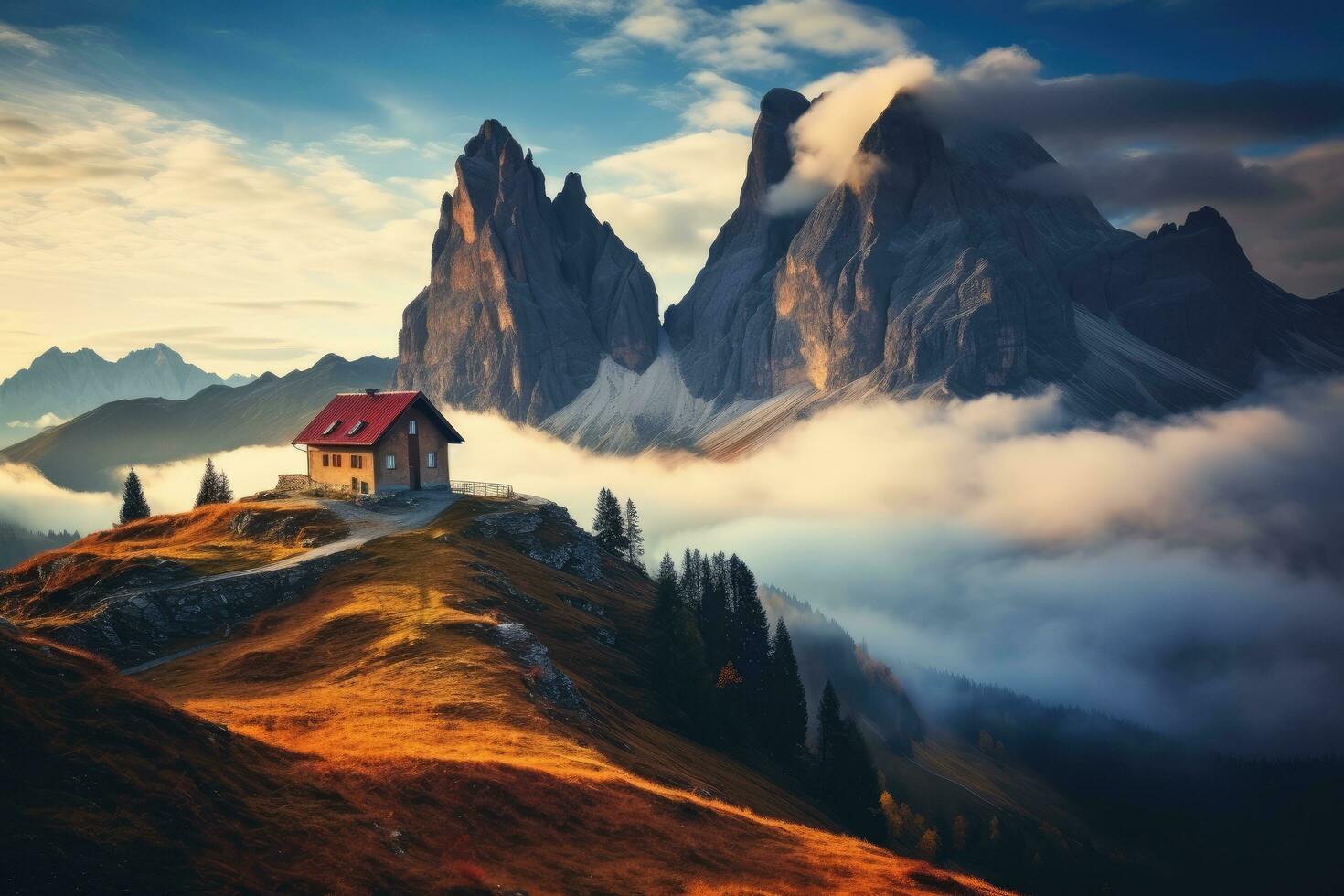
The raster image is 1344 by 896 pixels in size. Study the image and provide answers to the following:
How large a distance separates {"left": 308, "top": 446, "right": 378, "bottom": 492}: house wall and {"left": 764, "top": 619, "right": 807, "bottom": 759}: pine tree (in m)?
46.5

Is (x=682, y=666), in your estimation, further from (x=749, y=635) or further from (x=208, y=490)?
(x=208, y=490)

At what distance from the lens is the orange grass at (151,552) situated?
5969 cm

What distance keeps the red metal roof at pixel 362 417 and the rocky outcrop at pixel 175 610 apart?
902 inches

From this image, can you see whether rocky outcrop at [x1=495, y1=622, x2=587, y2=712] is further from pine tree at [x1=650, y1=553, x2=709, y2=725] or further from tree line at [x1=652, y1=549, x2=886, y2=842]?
tree line at [x1=652, y1=549, x2=886, y2=842]

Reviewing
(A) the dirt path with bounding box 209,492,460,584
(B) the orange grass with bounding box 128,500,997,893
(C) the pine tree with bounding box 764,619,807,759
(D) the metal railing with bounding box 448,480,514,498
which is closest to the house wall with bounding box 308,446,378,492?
(A) the dirt path with bounding box 209,492,460,584

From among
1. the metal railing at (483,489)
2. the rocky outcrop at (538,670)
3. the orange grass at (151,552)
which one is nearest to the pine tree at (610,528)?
the metal railing at (483,489)

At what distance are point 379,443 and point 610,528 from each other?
59.8 m

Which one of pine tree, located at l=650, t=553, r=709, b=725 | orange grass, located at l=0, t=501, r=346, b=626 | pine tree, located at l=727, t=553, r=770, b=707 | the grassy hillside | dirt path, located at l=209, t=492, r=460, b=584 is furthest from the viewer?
pine tree, located at l=727, t=553, r=770, b=707

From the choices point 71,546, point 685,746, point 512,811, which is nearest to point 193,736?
point 512,811

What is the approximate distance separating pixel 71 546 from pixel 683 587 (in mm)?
77404

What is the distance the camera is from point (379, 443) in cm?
8612

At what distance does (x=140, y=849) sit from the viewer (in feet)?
65.3

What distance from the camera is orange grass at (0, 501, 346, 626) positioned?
59.7m

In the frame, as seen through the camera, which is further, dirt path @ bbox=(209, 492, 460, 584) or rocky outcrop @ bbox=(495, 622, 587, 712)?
dirt path @ bbox=(209, 492, 460, 584)
